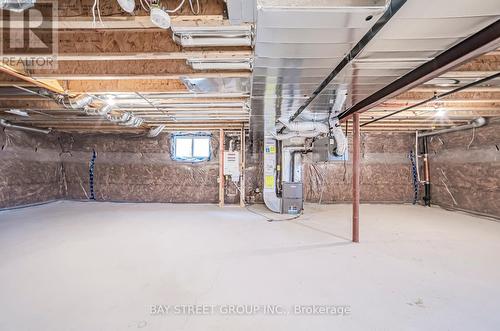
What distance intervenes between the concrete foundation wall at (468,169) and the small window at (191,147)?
541 cm

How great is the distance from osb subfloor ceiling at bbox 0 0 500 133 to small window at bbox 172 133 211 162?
164 centimetres

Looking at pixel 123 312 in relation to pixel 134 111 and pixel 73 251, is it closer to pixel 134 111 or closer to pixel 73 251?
pixel 73 251

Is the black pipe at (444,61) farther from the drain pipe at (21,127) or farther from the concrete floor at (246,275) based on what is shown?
the drain pipe at (21,127)

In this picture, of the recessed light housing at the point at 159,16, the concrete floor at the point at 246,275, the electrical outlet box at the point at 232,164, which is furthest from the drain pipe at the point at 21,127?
the recessed light housing at the point at 159,16

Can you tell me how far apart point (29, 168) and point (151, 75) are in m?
5.22

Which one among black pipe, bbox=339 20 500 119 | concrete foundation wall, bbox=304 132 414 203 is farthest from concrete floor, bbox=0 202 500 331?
concrete foundation wall, bbox=304 132 414 203

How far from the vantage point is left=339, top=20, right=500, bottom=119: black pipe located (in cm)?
133

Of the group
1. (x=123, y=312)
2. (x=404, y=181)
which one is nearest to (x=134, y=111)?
(x=123, y=312)

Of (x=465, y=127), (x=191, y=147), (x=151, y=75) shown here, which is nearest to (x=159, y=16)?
(x=151, y=75)

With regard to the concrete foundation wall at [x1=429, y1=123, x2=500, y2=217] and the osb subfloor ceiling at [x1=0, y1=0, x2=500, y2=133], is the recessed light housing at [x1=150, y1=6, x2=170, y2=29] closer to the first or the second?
the osb subfloor ceiling at [x1=0, y1=0, x2=500, y2=133]

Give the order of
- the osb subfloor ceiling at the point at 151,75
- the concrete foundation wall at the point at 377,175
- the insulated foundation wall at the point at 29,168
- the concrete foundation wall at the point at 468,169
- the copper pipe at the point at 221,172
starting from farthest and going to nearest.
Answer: the concrete foundation wall at the point at 377,175, the copper pipe at the point at 221,172, the insulated foundation wall at the point at 29,168, the concrete foundation wall at the point at 468,169, the osb subfloor ceiling at the point at 151,75

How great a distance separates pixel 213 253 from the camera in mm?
2451

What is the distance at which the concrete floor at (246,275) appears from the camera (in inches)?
55.9

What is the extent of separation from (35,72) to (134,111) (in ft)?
5.55
